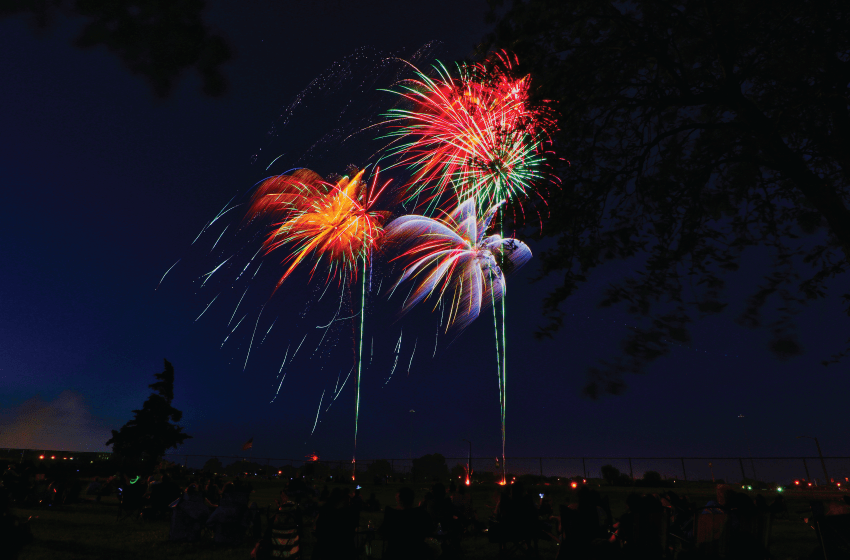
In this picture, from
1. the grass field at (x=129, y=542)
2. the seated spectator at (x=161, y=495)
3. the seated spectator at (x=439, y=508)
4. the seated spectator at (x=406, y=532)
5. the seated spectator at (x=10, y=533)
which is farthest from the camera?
the seated spectator at (x=161, y=495)

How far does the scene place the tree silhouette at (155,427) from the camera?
162 feet

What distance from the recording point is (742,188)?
23.6 feet

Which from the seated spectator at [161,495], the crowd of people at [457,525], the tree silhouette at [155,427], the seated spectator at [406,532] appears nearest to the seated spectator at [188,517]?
the crowd of people at [457,525]

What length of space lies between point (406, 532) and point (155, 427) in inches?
2159

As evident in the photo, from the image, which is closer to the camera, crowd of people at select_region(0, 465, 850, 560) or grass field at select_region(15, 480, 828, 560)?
crowd of people at select_region(0, 465, 850, 560)

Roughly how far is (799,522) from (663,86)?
19854 mm

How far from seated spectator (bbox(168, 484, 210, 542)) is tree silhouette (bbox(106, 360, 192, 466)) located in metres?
44.7

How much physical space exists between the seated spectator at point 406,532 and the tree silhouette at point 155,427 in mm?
52109

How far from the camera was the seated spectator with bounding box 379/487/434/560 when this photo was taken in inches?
229

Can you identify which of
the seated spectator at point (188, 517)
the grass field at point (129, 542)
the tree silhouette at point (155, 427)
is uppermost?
the tree silhouette at point (155, 427)

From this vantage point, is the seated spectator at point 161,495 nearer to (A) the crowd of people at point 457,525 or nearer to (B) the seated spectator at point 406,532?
(A) the crowd of people at point 457,525

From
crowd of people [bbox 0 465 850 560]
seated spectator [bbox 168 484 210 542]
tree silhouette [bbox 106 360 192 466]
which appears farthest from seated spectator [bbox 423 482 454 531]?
tree silhouette [bbox 106 360 192 466]

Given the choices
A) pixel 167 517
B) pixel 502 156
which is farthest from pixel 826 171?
pixel 167 517

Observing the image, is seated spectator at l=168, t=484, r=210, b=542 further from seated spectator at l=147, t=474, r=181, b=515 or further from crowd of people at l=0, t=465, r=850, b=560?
seated spectator at l=147, t=474, r=181, b=515
